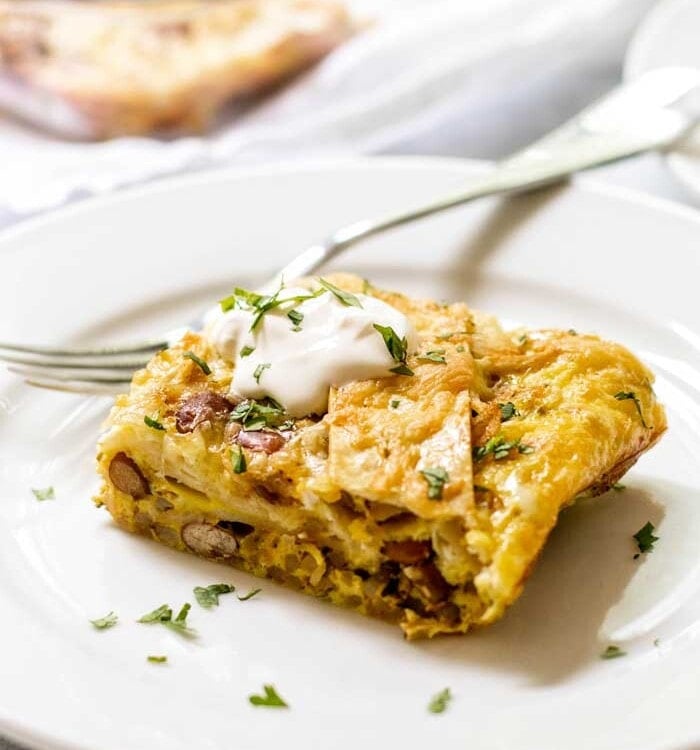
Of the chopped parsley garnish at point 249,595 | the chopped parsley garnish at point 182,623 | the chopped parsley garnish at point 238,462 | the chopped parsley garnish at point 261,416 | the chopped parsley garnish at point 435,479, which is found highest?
the chopped parsley garnish at point 261,416

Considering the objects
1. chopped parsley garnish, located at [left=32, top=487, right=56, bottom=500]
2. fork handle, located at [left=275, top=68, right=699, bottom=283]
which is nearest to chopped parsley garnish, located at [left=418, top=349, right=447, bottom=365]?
fork handle, located at [left=275, top=68, right=699, bottom=283]

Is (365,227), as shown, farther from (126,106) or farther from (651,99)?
(126,106)

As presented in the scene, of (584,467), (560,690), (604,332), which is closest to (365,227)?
(604,332)

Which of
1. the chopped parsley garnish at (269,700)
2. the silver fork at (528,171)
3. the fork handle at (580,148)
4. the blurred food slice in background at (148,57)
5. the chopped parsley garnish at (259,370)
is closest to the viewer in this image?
the chopped parsley garnish at (269,700)

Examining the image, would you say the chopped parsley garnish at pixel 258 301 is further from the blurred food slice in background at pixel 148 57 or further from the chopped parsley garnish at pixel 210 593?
the blurred food slice in background at pixel 148 57

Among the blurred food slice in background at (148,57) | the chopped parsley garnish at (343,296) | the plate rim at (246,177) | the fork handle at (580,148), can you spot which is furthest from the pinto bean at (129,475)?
the blurred food slice in background at (148,57)

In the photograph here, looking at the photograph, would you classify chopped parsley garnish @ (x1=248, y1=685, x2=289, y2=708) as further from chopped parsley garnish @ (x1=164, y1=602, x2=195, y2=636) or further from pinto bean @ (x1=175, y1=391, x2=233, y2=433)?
pinto bean @ (x1=175, y1=391, x2=233, y2=433)
